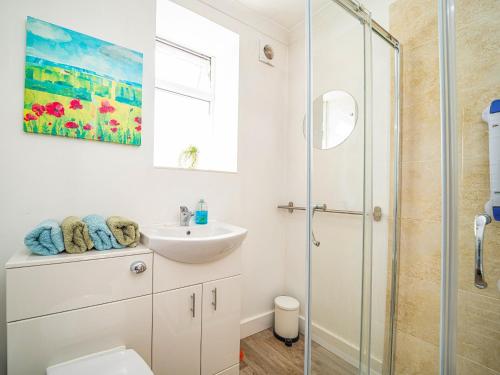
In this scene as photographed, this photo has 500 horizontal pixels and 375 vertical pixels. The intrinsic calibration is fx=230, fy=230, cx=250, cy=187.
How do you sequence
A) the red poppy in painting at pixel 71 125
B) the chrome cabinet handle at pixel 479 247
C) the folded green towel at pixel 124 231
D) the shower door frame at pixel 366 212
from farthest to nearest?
the red poppy in painting at pixel 71 125
the folded green towel at pixel 124 231
the shower door frame at pixel 366 212
the chrome cabinet handle at pixel 479 247

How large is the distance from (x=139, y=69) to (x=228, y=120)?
72cm

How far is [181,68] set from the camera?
6.07 ft

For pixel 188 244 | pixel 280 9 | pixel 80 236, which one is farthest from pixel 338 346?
pixel 280 9

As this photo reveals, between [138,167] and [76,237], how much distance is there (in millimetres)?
539

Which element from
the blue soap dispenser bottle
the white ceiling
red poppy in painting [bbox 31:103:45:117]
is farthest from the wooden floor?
the white ceiling

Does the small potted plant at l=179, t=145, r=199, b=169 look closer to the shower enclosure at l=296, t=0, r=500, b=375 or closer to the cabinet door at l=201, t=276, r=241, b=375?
the cabinet door at l=201, t=276, r=241, b=375

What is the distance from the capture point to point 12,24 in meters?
1.08

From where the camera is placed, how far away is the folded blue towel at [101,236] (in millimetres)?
1028

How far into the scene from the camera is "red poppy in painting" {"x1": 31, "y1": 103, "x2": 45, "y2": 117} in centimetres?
111

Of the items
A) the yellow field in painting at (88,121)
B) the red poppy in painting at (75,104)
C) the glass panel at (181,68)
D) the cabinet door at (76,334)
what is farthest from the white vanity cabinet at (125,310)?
the glass panel at (181,68)

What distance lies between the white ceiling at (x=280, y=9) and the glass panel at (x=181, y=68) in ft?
1.80

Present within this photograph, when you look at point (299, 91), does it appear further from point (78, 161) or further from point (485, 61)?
point (78, 161)

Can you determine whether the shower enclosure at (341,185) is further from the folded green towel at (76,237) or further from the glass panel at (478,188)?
the folded green towel at (76,237)

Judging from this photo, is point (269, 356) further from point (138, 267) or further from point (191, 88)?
point (191, 88)
